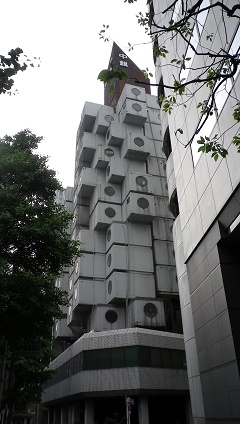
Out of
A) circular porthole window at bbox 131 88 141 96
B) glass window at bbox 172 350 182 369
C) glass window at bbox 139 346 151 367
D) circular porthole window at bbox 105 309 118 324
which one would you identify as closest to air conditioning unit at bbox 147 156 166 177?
circular porthole window at bbox 131 88 141 96

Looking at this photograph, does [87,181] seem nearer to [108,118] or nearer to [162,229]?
[108,118]

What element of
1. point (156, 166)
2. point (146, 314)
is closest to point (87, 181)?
point (156, 166)

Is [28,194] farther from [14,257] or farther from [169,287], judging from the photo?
[169,287]

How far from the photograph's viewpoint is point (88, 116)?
4522 cm

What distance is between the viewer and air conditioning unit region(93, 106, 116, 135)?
4347 cm

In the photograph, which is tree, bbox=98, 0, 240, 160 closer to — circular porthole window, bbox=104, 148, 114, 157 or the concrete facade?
the concrete facade

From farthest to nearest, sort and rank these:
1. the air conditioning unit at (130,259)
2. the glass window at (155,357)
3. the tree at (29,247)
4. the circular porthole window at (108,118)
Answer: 1. the circular porthole window at (108,118)
2. the air conditioning unit at (130,259)
3. the glass window at (155,357)
4. the tree at (29,247)

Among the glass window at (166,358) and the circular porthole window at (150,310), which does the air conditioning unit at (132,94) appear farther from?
the glass window at (166,358)

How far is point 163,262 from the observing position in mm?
35125

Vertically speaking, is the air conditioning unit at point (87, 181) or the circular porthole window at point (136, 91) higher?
the circular porthole window at point (136, 91)

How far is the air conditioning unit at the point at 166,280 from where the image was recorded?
3350cm

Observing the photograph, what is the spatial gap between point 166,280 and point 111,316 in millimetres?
6351

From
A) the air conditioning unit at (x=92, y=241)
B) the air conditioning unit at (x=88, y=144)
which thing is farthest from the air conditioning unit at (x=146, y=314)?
the air conditioning unit at (x=88, y=144)

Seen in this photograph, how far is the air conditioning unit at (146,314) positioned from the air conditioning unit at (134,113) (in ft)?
71.0
